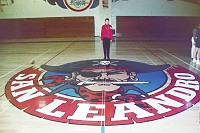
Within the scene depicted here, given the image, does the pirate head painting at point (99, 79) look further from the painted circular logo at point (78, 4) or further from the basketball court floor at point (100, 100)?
the painted circular logo at point (78, 4)

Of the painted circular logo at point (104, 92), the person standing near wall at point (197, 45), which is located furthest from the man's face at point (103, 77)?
the person standing near wall at point (197, 45)

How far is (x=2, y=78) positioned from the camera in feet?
23.3

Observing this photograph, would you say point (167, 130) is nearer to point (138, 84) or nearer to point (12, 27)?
point (138, 84)

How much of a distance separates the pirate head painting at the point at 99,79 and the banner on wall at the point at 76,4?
742cm

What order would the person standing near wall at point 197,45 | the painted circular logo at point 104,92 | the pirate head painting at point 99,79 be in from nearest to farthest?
the painted circular logo at point 104,92
the pirate head painting at point 99,79
the person standing near wall at point 197,45

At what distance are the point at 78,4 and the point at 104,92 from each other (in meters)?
10.9

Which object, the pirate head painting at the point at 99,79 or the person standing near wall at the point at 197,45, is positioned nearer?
the pirate head painting at the point at 99,79

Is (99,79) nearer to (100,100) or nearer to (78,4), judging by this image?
(100,100)

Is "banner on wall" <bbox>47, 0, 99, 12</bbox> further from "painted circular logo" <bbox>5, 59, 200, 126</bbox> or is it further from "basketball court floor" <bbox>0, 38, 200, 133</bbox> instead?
"painted circular logo" <bbox>5, 59, 200, 126</bbox>

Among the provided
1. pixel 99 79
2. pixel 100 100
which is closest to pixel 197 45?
pixel 99 79

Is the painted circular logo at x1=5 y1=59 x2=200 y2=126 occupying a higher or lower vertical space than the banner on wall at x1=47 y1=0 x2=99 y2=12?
lower

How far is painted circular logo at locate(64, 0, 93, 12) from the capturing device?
1552cm

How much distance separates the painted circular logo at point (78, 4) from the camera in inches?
611

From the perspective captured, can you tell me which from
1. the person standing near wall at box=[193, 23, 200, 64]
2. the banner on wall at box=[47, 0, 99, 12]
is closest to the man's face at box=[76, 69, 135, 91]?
the person standing near wall at box=[193, 23, 200, 64]
